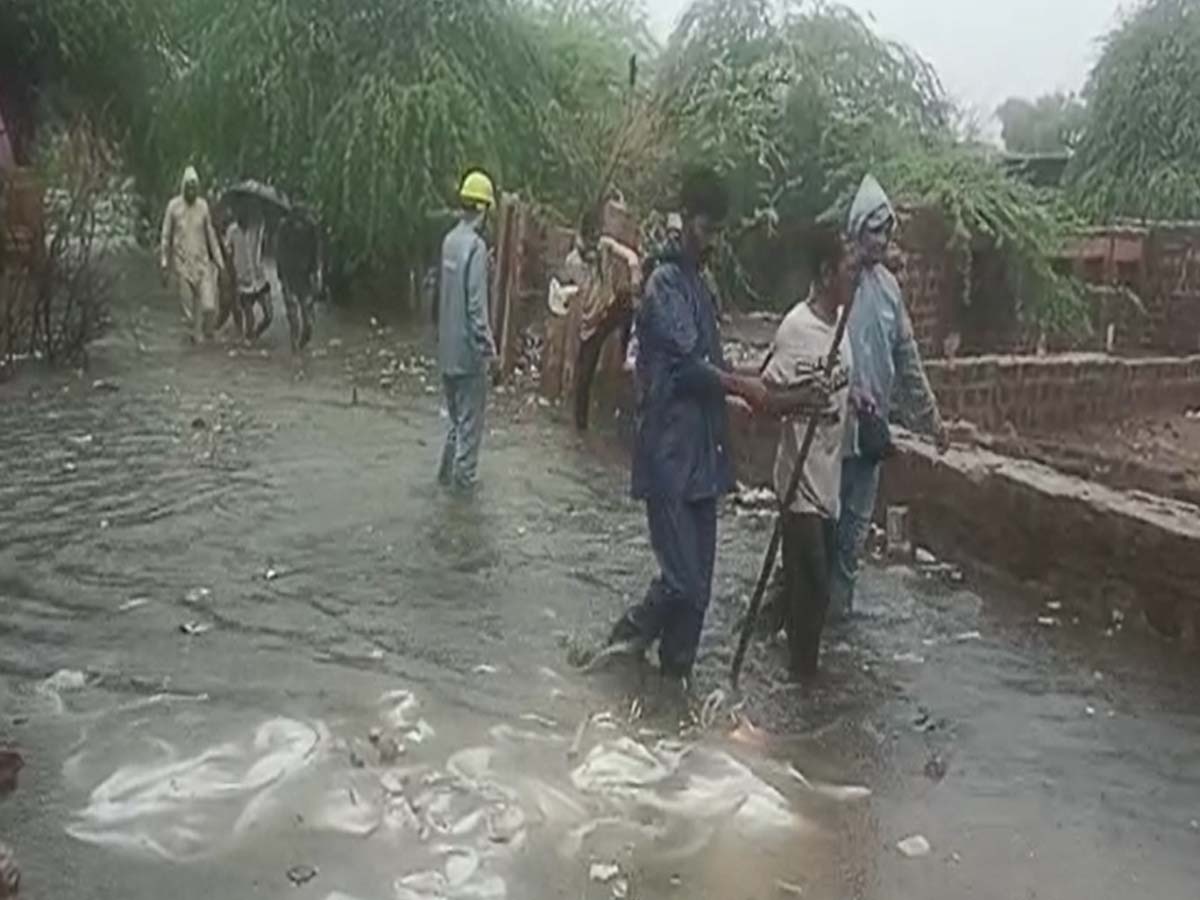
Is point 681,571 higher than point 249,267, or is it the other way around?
point 249,267

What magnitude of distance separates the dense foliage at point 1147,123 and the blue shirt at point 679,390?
18796 mm

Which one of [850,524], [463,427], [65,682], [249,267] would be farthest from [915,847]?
[249,267]

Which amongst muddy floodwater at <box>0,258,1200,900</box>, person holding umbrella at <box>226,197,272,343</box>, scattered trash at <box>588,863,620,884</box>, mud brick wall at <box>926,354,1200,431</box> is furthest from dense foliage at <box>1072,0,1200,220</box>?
scattered trash at <box>588,863,620,884</box>

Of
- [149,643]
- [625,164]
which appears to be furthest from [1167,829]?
[625,164]

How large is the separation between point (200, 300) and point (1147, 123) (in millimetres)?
14129

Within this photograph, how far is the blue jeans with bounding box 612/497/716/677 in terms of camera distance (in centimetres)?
Result: 645

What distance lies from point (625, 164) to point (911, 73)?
16.3ft

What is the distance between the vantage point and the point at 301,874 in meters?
4.98

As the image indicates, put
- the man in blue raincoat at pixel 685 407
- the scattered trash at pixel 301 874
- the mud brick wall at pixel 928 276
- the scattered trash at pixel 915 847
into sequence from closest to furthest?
the scattered trash at pixel 301 874
the scattered trash at pixel 915 847
the man in blue raincoat at pixel 685 407
the mud brick wall at pixel 928 276

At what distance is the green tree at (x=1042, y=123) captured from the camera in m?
28.2

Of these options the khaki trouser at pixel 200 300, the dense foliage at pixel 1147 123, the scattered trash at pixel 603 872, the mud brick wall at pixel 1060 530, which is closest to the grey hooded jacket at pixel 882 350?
the mud brick wall at pixel 1060 530

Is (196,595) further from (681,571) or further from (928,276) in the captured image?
(928,276)

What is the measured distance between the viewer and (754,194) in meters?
20.0

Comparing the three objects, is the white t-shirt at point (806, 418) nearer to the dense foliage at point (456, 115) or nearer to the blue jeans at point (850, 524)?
the blue jeans at point (850, 524)
